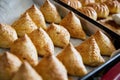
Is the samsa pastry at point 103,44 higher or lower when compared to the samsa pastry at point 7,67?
lower

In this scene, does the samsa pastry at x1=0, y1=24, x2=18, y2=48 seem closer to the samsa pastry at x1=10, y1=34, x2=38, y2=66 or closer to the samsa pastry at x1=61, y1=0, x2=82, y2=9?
the samsa pastry at x1=10, y1=34, x2=38, y2=66

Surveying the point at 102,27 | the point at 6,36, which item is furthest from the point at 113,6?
the point at 6,36

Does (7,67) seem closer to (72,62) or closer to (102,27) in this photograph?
(72,62)

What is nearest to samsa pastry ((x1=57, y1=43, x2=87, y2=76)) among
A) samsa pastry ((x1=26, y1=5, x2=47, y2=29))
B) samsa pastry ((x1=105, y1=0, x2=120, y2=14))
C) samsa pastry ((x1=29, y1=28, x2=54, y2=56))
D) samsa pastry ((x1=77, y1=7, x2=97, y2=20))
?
samsa pastry ((x1=29, y1=28, x2=54, y2=56))

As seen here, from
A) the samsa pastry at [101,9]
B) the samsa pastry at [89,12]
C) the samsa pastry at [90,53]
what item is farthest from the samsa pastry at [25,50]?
the samsa pastry at [101,9]

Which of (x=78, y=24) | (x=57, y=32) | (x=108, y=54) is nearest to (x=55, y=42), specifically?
(x=57, y=32)

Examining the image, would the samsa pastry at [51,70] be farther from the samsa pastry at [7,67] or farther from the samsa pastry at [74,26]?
the samsa pastry at [74,26]
